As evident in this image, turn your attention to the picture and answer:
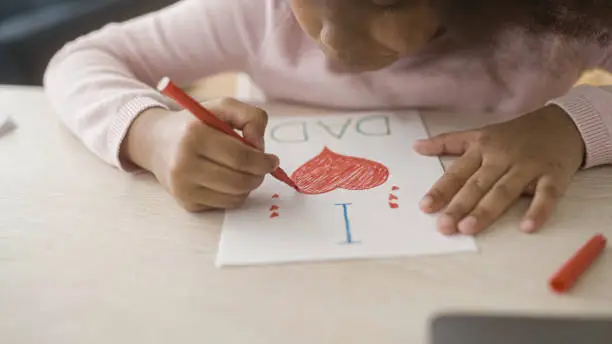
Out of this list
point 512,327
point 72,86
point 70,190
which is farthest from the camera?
point 72,86

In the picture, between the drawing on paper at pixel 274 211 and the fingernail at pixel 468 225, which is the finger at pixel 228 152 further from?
the fingernail at pixel 468 225

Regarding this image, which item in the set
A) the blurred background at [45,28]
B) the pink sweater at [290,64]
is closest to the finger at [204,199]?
the pink sweater at [290,64]

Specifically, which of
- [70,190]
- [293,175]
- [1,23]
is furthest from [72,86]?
[1,23]

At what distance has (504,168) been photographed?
0.57 m

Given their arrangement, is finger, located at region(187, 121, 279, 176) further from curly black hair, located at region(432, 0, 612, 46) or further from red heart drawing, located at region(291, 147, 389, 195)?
curly black hair, located at region(432, 0, 612, 46)

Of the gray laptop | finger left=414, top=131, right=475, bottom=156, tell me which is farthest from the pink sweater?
the gray laptop

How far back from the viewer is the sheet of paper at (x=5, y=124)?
0.71m

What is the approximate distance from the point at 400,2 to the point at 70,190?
0.34m

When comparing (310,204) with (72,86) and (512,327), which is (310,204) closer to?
(512,327)

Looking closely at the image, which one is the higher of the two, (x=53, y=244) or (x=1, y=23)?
(x=1, y=23)

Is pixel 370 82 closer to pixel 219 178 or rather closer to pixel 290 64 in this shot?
pixel 290 64

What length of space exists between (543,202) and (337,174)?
0.18 metres

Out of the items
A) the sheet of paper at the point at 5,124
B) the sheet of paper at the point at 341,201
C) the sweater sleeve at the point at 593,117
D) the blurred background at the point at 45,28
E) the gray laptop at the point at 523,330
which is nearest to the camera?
the gray laptop at the point at 523,330

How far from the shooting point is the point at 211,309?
430 mm
